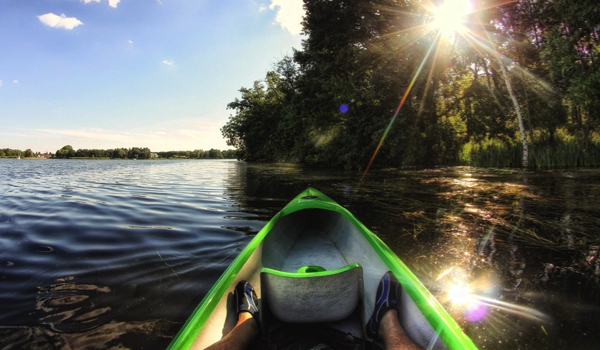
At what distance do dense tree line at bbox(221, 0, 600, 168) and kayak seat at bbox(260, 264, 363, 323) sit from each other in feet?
51.5

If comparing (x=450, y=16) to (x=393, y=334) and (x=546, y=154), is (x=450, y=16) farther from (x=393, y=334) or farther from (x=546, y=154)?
(x=393, y=334)

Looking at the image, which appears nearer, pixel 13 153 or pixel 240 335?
pixel 240 335

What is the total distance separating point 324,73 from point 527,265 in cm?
1901

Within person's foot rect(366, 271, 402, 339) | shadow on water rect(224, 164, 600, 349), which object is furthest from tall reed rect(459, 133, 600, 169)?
person's foot rect(366, 271, 402, 339)

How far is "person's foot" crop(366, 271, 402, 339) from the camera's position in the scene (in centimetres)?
185

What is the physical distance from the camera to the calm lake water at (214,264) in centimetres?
200

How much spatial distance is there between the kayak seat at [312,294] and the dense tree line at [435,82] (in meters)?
15.7

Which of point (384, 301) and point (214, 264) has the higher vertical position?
point (384, 301)

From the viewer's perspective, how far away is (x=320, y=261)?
335 centimetres

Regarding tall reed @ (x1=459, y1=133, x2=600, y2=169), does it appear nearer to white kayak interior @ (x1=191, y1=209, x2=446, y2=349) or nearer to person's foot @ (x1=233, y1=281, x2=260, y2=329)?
white kayak interior @ (x1=191, y1=209, x2=446, y2=349)

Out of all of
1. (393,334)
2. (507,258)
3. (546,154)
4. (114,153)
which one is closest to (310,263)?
(393,334)

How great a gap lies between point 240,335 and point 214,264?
167 centimetres

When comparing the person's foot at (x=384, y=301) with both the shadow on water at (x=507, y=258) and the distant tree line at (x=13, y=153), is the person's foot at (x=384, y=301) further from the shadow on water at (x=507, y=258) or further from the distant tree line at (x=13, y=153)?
the distant tree line at (x=13, y=153)

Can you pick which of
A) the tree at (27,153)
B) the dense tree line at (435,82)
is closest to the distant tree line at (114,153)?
the tree at (27,153)
